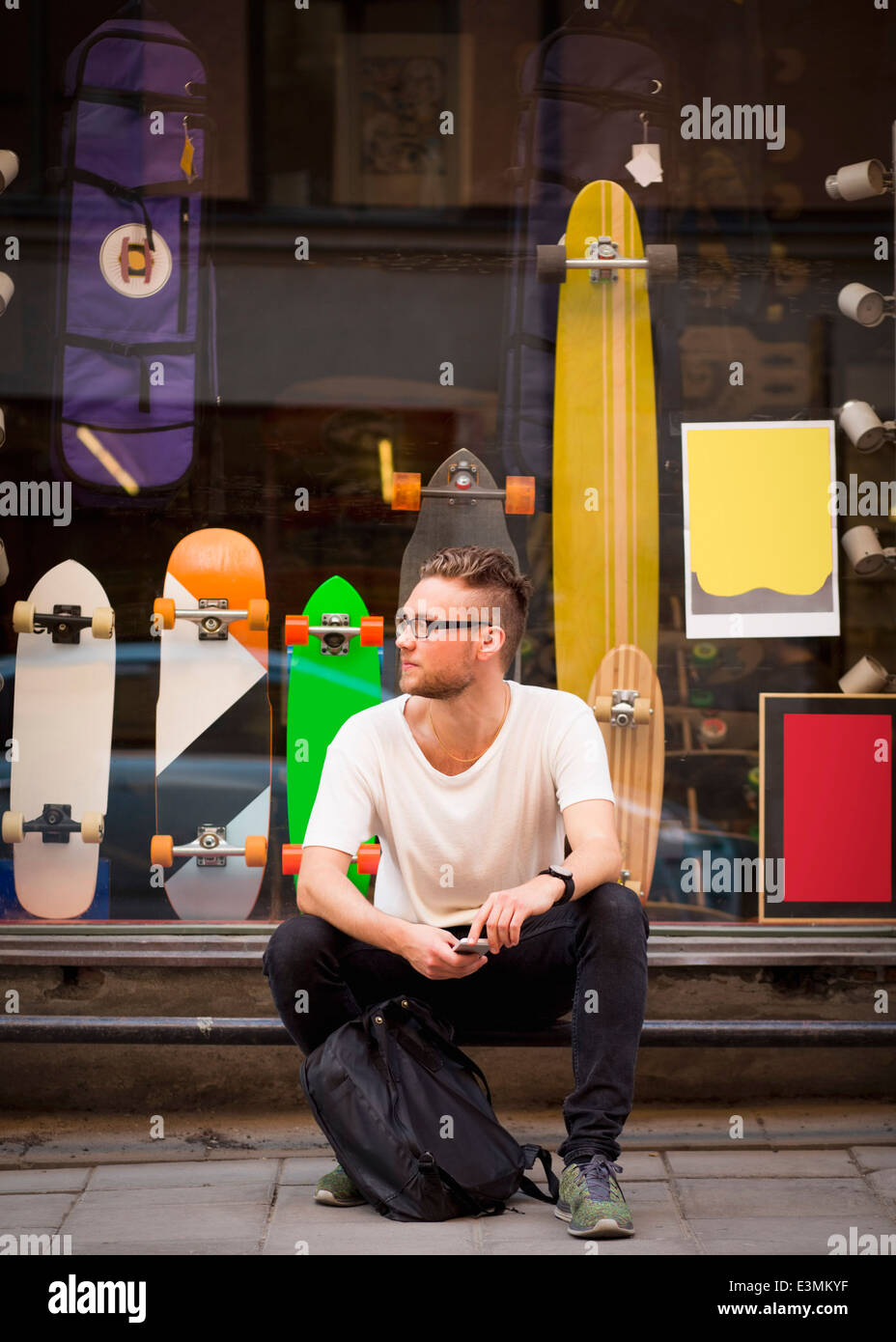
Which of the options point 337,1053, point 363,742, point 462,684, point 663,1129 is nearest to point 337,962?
point 337,1053

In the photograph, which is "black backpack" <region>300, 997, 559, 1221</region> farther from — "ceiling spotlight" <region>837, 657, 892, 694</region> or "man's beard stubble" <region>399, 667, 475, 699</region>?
"ceiling spotlight" <region>837, 657, 892, 694</region>

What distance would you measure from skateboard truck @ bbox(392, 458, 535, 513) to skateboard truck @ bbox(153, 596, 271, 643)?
0.44m

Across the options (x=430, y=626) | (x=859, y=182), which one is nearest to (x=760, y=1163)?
(x=430, y=626)

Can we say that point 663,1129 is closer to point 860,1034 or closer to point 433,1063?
point 860,1034

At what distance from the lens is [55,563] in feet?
10.1

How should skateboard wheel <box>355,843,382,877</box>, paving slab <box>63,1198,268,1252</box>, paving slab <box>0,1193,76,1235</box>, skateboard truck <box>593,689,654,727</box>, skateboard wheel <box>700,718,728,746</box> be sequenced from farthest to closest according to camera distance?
skateboard wheel <box>700,718,728,746</box>, skateboard truck <box>593,689,654,727</box>, skateboard wheel <box>355,843,382,877</box>, paving slab <box>0,1193,76,1235</box>, paving slab <box>63,1198,268,1252</box>

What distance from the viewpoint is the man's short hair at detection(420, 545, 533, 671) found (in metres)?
2.27

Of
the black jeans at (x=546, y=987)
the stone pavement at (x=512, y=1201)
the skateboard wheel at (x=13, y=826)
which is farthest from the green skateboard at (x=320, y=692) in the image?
the black jeans at (x=546, y=987)

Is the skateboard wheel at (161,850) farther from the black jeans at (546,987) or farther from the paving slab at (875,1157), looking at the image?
the paving slab at (875,1157)

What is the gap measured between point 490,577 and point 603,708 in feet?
2.92

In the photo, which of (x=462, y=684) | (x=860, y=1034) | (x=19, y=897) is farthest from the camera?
(x=19, y=897)

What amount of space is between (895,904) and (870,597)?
2.53ft

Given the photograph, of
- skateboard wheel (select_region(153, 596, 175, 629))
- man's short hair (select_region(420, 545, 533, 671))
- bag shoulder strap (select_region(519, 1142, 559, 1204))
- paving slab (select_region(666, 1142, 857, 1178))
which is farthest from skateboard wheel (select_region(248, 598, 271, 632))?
paving slab (select_region(666, 1142, 857, 1178))

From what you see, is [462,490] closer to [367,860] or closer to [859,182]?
[367,860]
